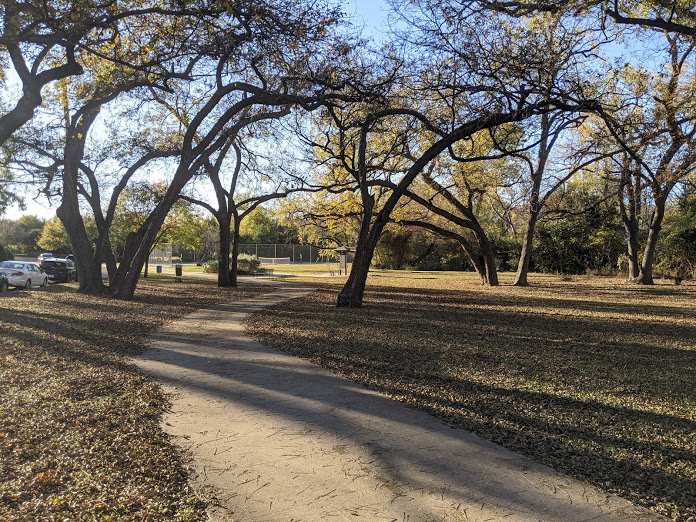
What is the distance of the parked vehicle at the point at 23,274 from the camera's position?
2008 cm

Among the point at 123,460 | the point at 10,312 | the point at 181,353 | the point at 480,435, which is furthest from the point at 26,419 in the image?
the point at 10,312

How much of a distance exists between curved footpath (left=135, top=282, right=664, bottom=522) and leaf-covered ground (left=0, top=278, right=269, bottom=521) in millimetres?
247

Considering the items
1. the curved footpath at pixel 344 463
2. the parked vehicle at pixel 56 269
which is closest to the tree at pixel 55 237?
the parked vehicle at pixel 56 269

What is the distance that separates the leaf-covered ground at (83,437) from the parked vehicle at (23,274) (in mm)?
12931

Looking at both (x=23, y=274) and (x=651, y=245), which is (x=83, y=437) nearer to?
(x=23, y=274)

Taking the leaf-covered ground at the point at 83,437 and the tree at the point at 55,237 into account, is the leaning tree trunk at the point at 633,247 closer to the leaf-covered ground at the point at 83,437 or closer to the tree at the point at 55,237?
the leaf-covered ground at the point at 83,437

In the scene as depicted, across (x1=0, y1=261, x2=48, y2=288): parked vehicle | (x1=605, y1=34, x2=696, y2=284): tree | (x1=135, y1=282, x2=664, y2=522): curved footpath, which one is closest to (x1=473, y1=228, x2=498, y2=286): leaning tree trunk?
(x1=605, y1=34, x2=696, y2=284): tree

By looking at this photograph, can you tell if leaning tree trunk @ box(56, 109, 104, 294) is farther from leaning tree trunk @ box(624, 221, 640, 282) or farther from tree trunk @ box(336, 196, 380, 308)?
leaning tree trunk @ box(624, 221, 640, 282)

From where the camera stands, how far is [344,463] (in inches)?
153

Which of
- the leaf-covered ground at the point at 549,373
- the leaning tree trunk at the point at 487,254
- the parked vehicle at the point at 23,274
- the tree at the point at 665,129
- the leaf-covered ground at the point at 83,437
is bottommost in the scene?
the leaf-covered ground at the point at 83,437

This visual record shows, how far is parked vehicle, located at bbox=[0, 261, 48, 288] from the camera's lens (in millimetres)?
20078

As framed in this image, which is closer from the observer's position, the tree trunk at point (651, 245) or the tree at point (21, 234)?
the tree trunk at point (651, 245)

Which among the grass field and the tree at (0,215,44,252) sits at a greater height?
the tree at (0,215,44,252)

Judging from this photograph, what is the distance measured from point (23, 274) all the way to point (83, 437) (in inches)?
773
